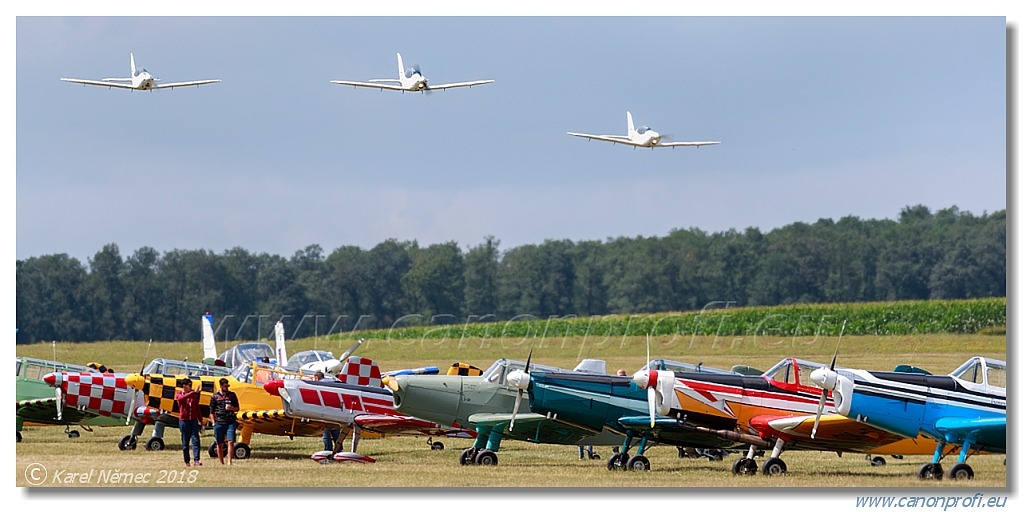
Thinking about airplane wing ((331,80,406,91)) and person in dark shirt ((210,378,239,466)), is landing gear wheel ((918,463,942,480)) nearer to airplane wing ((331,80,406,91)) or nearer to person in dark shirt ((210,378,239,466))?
airplane wing ((331,80,406,91))

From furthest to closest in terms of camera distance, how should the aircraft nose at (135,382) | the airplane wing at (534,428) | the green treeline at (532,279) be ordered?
the green treeline at (532,279) → the aircraft nose at (135,382) → the airplane wing at (534,428)

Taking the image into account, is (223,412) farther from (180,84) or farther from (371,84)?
(371,84)

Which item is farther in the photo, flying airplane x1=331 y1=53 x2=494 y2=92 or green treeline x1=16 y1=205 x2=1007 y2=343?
green treeline x1=16 y1=205 x2=1007 y2=343

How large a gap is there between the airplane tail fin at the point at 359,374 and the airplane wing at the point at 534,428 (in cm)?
193

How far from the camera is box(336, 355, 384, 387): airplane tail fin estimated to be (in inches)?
703

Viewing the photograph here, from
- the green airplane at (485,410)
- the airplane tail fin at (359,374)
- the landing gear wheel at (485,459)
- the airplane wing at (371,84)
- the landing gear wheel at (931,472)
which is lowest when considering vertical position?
the landing gear wheel at (485,459)

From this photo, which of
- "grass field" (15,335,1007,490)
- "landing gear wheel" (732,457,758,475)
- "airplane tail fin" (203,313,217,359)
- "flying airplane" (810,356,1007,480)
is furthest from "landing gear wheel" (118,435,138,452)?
"airplane tail fin" (203,313,217,359)

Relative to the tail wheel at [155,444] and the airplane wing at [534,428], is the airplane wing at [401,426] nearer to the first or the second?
the airplane wing at [534,428]

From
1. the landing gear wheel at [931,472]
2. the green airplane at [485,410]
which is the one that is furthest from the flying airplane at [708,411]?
the landing gear wheel at [931,472]

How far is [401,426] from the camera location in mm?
17234

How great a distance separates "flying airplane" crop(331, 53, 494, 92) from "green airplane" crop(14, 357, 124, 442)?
7067 millimetres

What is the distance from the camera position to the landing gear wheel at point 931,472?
44.2ft
